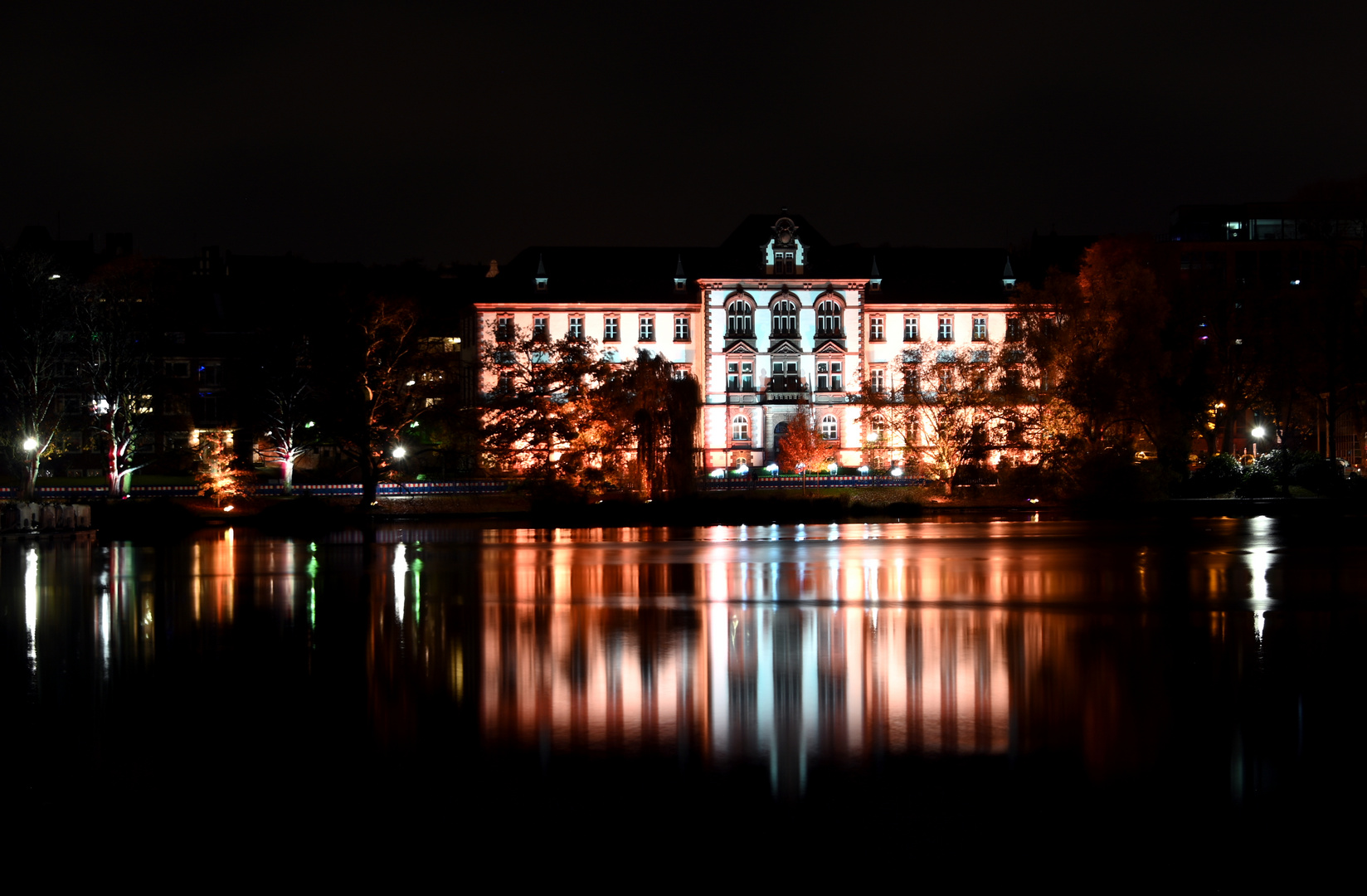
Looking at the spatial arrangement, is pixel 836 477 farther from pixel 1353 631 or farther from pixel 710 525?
pixel 1353 631

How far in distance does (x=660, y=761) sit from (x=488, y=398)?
5372 cm

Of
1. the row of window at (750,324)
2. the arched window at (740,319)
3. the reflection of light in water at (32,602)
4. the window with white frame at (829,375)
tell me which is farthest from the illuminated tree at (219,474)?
the window with white frame at (829,375)

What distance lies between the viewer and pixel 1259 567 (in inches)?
1077

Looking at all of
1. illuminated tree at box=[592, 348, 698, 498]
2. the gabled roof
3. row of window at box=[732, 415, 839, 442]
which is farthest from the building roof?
illuminated tree at box=[592, 348, 698, 498]

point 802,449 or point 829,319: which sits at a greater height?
point 829,319

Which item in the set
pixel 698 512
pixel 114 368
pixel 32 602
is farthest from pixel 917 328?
pixel 32 602

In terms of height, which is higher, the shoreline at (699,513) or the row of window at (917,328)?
the row of window at (917,328)

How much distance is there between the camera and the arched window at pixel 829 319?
101 m

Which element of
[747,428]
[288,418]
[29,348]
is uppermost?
[29,348]

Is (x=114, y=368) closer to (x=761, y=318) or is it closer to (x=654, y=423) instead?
(x=654, y=423)

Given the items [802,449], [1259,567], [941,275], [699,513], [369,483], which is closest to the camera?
[1259,567]

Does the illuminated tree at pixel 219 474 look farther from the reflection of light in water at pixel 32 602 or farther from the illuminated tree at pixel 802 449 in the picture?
the illuminated tree at pixel 802 449

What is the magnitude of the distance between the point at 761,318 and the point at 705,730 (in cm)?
9000

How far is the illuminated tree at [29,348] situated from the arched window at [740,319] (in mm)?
50118
